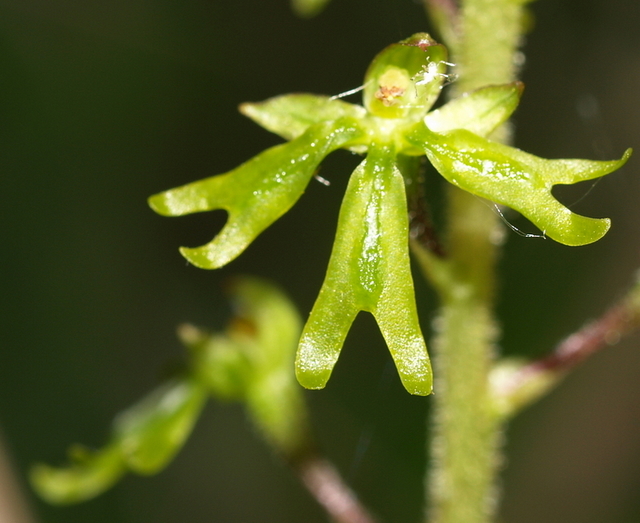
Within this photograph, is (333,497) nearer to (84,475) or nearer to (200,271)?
(84,475)

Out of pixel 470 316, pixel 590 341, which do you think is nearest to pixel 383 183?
pixel 470 316

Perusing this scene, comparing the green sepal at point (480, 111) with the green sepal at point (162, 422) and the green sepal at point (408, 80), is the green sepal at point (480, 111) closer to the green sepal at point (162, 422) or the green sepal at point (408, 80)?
the green sepal at point (408, 80)

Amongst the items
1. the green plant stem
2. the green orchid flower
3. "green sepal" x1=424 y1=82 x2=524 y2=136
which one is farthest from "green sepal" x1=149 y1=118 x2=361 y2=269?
the green plant stem

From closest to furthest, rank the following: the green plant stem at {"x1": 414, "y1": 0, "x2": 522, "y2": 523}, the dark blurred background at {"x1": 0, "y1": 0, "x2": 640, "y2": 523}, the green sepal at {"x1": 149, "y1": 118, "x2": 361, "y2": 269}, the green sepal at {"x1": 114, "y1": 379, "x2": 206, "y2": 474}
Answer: the green sepal at {"x1": 149, "y1": 118, "x2": 361, "y2": 269}, the green plant stem at {"x1": 414, "y1": 0, "x2": 522, "y2": 523}, the green sepal at {"x1": 114, "y1": 379, "x2": 206, "y2": 474}, the dark blurred background at {"x1": 0, "y1": 0, "x2": 640, "y2": 523}

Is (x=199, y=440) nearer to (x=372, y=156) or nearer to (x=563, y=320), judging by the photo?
(x=563, y=320)

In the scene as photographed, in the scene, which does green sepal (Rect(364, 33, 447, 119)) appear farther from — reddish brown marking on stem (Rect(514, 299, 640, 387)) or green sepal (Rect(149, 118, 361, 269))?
reddish brown marking on stem (Rect(514, 299, 640, 387))

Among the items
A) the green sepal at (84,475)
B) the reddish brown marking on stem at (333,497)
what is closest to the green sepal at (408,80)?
the reddish brown marking on stem at (333,497)
